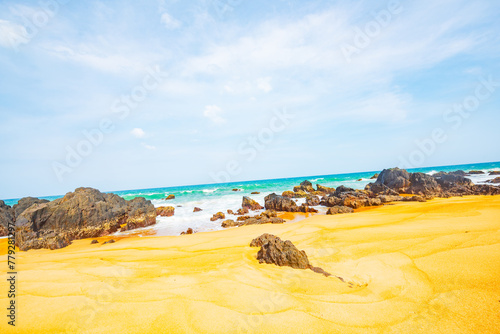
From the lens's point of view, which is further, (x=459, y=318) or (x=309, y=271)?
(x=309, y=271)

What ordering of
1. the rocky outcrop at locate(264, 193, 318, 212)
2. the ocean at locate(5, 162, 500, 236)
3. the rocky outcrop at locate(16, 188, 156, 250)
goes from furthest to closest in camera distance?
the rocky outcrop at locate(264, 193, 318, 212) → the ocean at locate(5, 162, 500, 236) → the rocky outcrop at locate(16, 188, 156, 250)

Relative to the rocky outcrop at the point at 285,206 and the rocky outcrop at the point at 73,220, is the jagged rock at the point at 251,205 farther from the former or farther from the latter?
the rocky outcrop at the point at 73,220

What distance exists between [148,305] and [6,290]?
252 cm

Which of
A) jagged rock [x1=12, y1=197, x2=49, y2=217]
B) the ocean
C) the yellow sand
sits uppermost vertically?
jagged rock [x1=12, y1=197, x2=49, y2=217]

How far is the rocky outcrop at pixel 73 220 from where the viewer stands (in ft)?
30.0

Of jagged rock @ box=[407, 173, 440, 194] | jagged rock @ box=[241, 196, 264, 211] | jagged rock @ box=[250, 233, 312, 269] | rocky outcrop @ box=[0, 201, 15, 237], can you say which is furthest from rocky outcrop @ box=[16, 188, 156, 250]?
jagged rock @ box=[407, 173, 440, 194]

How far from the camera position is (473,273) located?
10.5 feet

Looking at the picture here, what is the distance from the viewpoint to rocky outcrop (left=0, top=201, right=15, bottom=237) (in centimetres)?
1304

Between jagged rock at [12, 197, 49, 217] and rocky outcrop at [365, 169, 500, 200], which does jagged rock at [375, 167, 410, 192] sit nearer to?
rocky outcrop at [365, 169, 500, 200]

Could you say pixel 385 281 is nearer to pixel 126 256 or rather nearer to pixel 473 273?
pixel 473 273

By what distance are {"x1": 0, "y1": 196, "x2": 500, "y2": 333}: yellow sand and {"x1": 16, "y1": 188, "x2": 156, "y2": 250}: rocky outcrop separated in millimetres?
6681

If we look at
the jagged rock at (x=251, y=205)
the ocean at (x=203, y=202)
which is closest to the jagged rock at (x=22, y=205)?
the ocean at (x=203, y=202)

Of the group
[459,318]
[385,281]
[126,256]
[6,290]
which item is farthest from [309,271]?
[6,290]

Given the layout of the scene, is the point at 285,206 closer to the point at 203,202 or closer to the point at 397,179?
the point at 203,202
